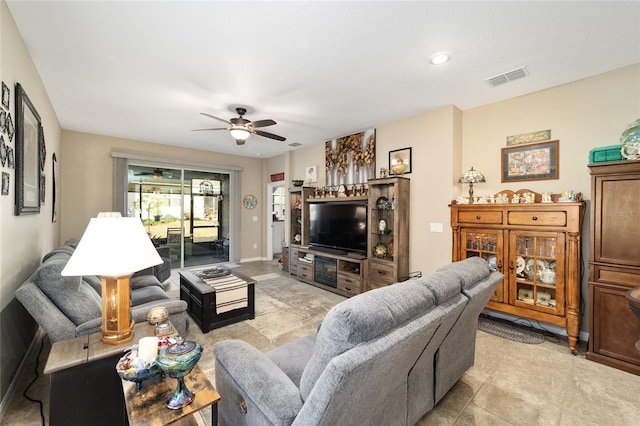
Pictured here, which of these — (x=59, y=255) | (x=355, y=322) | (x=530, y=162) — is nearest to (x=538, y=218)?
(x=530, y=162)

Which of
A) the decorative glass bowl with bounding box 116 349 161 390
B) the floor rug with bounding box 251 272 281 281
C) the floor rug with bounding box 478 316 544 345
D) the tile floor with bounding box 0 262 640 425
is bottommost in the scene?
the tile floor with bounding box 0 262 640 425

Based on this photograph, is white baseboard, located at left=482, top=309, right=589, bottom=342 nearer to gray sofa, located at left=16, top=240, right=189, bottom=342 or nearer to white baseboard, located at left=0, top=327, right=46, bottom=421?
gray sofa, located at left=16, top=240, right=189, bottom=342

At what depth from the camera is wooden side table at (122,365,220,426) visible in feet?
3.41

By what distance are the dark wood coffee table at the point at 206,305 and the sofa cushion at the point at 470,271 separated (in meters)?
2.36

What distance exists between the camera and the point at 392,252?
4.07m

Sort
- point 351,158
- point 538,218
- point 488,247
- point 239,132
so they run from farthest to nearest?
1. point 351,158
2. point 239,132
3. point 488,247
4. point 538,218

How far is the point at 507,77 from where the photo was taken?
2.79 meters

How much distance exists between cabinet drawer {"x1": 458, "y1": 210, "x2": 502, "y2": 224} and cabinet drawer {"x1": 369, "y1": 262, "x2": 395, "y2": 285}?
1.16 meters

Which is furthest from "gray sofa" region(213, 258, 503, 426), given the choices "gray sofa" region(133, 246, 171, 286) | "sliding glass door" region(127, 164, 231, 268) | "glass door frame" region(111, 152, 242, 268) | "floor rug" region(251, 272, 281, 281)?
"sliding glass door" region(127, 164, 231, 268)

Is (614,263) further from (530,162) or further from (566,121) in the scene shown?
(566,121)

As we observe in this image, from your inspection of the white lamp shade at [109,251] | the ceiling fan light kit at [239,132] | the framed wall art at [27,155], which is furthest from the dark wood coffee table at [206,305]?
the ceiling fan light kit at [239,132]

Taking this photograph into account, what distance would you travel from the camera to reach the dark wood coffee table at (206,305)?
9.59 ft

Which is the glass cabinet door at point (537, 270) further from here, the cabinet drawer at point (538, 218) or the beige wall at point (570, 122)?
the beige wall at point (570, 122)

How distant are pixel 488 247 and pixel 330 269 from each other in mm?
2347
